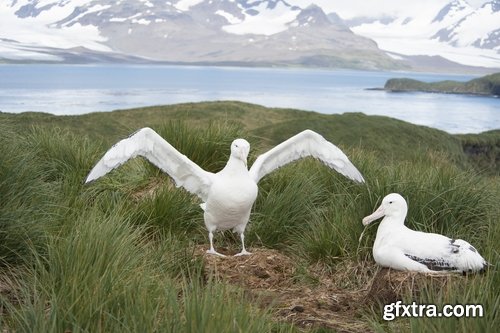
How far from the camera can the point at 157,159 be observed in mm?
6602

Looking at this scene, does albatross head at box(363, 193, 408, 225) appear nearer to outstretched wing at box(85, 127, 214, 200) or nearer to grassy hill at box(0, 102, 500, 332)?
grassy hill at box(0, 102, 500, 332)

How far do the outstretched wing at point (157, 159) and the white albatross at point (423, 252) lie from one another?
1903 millimetres

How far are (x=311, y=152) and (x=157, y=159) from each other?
1.56 meters

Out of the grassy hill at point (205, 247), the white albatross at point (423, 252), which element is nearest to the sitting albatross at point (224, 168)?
the grassy hill at point (205, 247)

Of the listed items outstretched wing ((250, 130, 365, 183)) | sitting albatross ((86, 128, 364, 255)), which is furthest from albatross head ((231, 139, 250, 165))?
outstretched wing ((250, 130, 365, 183))

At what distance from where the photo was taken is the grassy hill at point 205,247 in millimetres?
3520

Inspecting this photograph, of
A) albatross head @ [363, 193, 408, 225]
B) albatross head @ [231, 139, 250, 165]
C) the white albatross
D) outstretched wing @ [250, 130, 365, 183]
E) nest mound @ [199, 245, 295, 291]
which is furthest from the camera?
outstretched wing @ [250, 130, 365, 183]

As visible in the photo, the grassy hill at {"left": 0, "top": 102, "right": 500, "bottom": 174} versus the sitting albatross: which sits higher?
the sitting albatross

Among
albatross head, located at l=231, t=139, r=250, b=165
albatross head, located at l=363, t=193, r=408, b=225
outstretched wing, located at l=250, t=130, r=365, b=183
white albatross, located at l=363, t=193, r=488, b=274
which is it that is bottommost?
white albatross, located at l=363, t=193, r=488, b=274

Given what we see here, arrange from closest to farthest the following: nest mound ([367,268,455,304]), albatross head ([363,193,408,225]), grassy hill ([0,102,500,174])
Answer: nest mound ([367,268,455,304]) → albatross head ([363,193,408,225]) → grassy hill ([0,102,500,174])

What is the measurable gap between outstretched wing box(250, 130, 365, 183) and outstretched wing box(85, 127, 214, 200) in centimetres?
64

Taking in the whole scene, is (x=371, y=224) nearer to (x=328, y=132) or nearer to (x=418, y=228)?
(x=418, y=228)

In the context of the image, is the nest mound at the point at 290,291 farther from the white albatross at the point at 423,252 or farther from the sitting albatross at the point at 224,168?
the white albatross at the point at 423,252

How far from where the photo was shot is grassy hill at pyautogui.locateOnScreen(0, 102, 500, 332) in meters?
3.52
